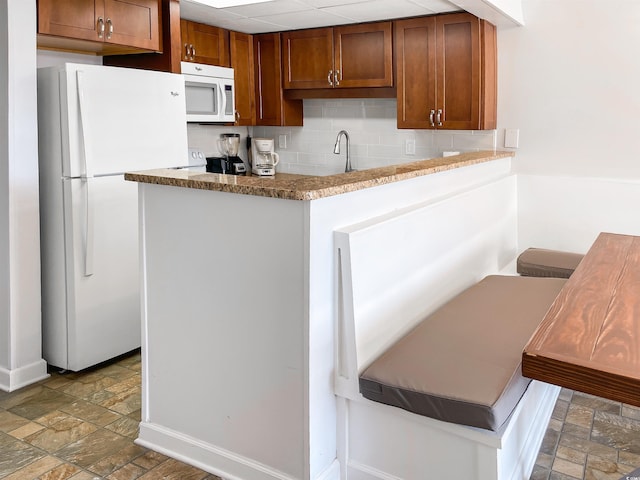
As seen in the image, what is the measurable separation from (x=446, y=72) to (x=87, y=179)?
7.83 ft

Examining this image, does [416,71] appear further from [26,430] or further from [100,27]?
[26,430]

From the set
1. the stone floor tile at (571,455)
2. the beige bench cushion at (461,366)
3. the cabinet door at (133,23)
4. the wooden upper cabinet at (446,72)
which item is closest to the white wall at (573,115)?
the wooden upper cabinet at (446,72)

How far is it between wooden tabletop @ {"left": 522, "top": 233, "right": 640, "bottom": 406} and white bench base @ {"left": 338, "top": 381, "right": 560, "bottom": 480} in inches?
15.0

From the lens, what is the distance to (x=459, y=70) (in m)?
4.04

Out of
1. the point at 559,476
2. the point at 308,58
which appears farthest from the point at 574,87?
the point at 559,476

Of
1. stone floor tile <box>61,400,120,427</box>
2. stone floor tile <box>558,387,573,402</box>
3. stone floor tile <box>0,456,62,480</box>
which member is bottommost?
stone floor tile <box>0,456,62,480</box>

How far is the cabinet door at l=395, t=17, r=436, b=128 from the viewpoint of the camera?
4129 millimetres

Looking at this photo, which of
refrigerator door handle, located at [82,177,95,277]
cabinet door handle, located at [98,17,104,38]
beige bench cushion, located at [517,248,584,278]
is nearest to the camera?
refrigerator door handle, located at [82,177,95,277]

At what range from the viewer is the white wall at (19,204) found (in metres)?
2.84

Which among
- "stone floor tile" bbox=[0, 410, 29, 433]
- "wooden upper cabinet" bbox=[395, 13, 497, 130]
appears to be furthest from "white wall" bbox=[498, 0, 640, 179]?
"stone floor tile" bbox=[0, 410, 29, 433]

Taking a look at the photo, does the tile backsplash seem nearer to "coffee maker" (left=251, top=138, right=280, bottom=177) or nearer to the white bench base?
"coffee maker" (left=251, top=138, right=280, bottom=177)

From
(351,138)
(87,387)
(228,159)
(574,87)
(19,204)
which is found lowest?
(87,387)

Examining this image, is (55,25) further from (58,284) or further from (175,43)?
(58,284)

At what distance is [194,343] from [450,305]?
3.54 ft
